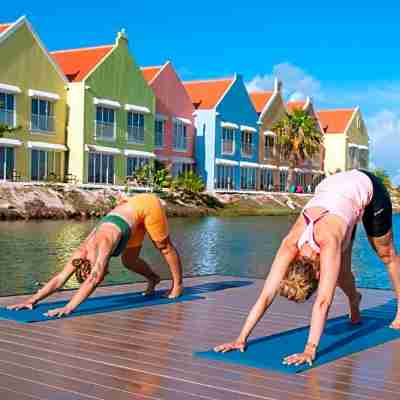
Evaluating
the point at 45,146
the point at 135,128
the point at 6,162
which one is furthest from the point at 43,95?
the point at 135,128

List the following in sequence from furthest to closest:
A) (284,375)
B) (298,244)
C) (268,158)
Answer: (268,158), (298,244), (284,375)

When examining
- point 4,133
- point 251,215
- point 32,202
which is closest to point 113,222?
point 32,202

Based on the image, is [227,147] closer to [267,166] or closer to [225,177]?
[225,177]

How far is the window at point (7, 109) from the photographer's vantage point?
1526 inches

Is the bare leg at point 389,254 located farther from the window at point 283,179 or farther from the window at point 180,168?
the window at point 283,179

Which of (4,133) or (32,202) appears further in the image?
(4,133)

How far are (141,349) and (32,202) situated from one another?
29.8 m

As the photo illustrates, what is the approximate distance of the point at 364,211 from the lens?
6492mm

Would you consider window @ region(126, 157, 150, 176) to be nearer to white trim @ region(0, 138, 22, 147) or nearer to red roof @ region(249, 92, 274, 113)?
white trim @ region(0, 138, 22, 147)

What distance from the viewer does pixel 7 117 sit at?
38969mm

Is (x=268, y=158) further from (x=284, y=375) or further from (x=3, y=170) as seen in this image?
(x=284, y=375)

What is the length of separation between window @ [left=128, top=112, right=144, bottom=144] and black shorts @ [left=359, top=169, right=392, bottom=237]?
4062 cm

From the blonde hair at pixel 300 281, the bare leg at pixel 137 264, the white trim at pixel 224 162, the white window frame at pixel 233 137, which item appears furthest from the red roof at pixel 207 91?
the blonde hair at pixel 300 281

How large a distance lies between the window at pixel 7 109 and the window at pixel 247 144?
905 inches
